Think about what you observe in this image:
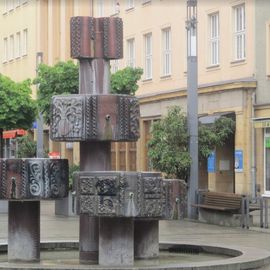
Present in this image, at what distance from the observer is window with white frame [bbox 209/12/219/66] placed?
3566 cm

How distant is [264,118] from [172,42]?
886 centimetres

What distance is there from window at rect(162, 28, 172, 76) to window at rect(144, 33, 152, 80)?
1.40 m

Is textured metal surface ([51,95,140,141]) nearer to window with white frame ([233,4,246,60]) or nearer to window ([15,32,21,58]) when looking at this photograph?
window with white frame ([233,4,246,60])

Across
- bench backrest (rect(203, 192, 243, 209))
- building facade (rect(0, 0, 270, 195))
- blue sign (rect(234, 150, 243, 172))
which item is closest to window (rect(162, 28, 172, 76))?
building facade (rect(0, 0, 270, 195))

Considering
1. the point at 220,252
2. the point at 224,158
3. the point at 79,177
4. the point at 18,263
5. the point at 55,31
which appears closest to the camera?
Answer: the point at 79,177

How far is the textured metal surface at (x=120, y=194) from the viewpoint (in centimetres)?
1234

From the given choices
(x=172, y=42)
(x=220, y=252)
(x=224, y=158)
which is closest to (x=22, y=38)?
(x=172, y=42)

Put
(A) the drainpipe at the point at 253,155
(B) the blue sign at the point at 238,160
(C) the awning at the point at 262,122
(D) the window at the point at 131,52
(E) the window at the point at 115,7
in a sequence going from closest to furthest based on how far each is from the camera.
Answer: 1. (C) the awning at the point at 262,122
2. (A) the drainpipe at the point at 253,155
3. (B) the blue sign at the point at 238,160
4. (D) the window at the point at 131,52
5. (E) the window at the point at 115,7

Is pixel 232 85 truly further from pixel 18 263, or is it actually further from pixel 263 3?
pixel 18 263

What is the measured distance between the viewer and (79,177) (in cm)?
1259

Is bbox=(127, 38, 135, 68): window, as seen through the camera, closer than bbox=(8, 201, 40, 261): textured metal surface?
No

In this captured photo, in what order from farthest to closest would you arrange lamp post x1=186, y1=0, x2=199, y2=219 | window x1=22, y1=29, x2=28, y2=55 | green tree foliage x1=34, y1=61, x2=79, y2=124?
→ window x1=22, y1=29, x2=28, y2=55 < green tree foliage x1=34, y1=61, x2=79, y2=124 < lamp post x1=186, y1=0, x2=199, y2=219

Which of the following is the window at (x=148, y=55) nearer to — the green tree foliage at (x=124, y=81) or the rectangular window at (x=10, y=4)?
the green tree foliage at (x=124, y=81)

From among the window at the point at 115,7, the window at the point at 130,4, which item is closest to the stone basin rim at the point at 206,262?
the window at the point at 130,4
